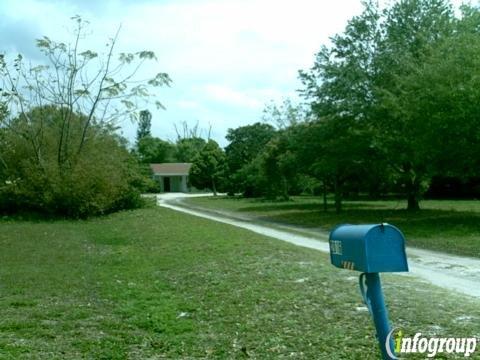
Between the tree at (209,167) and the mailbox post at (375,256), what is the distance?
64.0m

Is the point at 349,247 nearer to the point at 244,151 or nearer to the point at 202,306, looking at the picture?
the point at 202,306

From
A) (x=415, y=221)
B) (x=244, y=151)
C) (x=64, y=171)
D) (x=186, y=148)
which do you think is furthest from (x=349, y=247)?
(x=186, y=148)

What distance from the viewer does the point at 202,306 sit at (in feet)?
26.1

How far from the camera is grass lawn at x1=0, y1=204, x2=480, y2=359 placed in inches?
232

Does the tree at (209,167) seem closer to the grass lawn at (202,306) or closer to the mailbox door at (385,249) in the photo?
the grass lawn at (202,306)

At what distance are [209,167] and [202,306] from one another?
60950 millimetres

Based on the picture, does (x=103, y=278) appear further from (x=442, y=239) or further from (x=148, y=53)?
(x=148, y=53)

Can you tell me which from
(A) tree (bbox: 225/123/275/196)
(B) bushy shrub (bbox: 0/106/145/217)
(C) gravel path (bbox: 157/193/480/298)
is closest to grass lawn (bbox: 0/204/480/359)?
(C) gravel path (bbox: 157/193/480/298)

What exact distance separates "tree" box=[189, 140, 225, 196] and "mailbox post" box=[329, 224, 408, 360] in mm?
64016

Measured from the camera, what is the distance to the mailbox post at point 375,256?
119 inches

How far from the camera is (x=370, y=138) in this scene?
25.4 meters

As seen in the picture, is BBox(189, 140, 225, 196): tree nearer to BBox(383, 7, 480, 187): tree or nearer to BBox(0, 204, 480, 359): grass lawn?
BBox(383, 7, 480, 187): tree

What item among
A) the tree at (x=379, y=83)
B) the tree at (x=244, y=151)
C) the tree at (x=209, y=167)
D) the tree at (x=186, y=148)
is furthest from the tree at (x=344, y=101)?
the tree at (x=186, y=148)

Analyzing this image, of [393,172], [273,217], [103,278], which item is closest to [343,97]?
[393,172]
